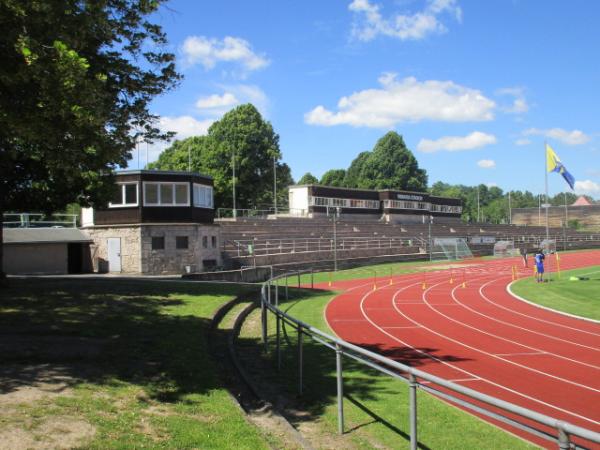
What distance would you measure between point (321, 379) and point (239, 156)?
64059 millimetres

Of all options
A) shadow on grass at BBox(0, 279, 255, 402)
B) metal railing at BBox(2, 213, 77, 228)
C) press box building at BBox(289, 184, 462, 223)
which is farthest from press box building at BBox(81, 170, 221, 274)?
press box building at BBox(289, 184, 462, 223)

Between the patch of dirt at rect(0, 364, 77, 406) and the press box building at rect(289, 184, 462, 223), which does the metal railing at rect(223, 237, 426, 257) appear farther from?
the patch of dirt at rect(0, 364, 77, 406)

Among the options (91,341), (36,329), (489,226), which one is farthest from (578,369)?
(489,226)

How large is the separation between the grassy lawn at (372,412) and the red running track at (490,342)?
1109mm

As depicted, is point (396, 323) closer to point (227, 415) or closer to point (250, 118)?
point (227, 415)

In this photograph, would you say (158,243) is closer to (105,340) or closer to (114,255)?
(114,255)

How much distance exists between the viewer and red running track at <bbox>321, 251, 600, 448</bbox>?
10594mm

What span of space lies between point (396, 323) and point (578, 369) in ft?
24.4

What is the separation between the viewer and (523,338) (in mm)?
16359

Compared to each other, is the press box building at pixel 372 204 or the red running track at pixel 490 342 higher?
the press box building at pixel 372 204

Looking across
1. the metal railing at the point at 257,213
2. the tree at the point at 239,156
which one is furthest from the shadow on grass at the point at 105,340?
the tree at the point at 239,156

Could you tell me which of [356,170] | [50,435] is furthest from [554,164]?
[356,170]

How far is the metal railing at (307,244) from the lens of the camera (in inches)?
1697

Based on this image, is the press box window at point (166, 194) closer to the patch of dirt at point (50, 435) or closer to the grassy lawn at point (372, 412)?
the grassy lawn at point (372, 412)
